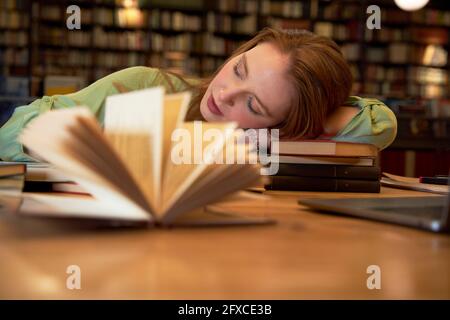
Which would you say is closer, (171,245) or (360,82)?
(171,245)

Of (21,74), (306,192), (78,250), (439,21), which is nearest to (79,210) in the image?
(78,250)

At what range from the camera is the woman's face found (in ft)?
4.30

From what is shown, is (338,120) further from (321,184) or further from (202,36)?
(202,36)

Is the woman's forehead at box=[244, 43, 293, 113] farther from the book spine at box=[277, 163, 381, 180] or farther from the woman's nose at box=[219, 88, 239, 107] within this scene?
the book spine at box=[277, 163, 381, 180]

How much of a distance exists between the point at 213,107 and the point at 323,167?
397 mm

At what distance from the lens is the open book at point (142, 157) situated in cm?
47

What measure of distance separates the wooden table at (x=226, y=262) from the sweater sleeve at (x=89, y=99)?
92 centimetres

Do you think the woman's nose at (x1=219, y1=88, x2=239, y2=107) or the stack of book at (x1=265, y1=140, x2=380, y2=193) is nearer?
the stack of book at (x1=265, y1=140, x2=380, y2=193)

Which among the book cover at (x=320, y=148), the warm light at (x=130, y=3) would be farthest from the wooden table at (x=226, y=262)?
the warm light at (x=130, y=3)

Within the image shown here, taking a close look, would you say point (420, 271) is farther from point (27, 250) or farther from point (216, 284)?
point (27, 250)

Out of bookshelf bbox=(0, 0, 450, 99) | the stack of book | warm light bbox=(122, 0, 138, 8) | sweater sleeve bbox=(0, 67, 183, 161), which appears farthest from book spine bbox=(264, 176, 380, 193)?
warm light bbox=(122, 0, 138, 8)

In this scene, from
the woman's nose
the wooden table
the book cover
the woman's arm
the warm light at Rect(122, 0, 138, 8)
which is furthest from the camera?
the warm light at Rect(122, 0, 138, 8)
